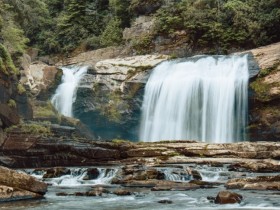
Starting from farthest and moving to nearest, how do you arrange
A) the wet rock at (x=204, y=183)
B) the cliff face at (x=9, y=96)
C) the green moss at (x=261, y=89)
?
the green moss at (x=261, y=89), the cliff face at (x=9, y=96), the wet rock at (x=204, y=183)

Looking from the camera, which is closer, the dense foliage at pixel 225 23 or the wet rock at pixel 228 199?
the wet rock at pixel 228 199

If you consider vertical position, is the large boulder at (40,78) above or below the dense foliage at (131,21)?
below

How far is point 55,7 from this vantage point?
52.4 m

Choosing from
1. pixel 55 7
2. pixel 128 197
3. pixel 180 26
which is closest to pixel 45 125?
pixel 128 197

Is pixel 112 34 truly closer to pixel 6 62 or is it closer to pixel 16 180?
pixel 6 62

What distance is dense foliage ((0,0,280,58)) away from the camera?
29916 millimetres

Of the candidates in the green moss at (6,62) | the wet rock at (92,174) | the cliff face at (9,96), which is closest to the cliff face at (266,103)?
the wet rock at (92,174)

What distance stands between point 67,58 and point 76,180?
29.3 m

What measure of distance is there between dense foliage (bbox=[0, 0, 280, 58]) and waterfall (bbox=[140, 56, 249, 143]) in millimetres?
6267

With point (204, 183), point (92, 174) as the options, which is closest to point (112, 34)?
point (92, 174)

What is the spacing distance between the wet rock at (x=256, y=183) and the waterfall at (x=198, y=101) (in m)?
12.3

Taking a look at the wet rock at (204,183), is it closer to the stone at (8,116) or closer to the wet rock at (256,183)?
the wet rock at (256,183)

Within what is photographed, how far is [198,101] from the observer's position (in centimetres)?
2775

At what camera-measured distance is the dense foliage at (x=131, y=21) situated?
98.1 ft
